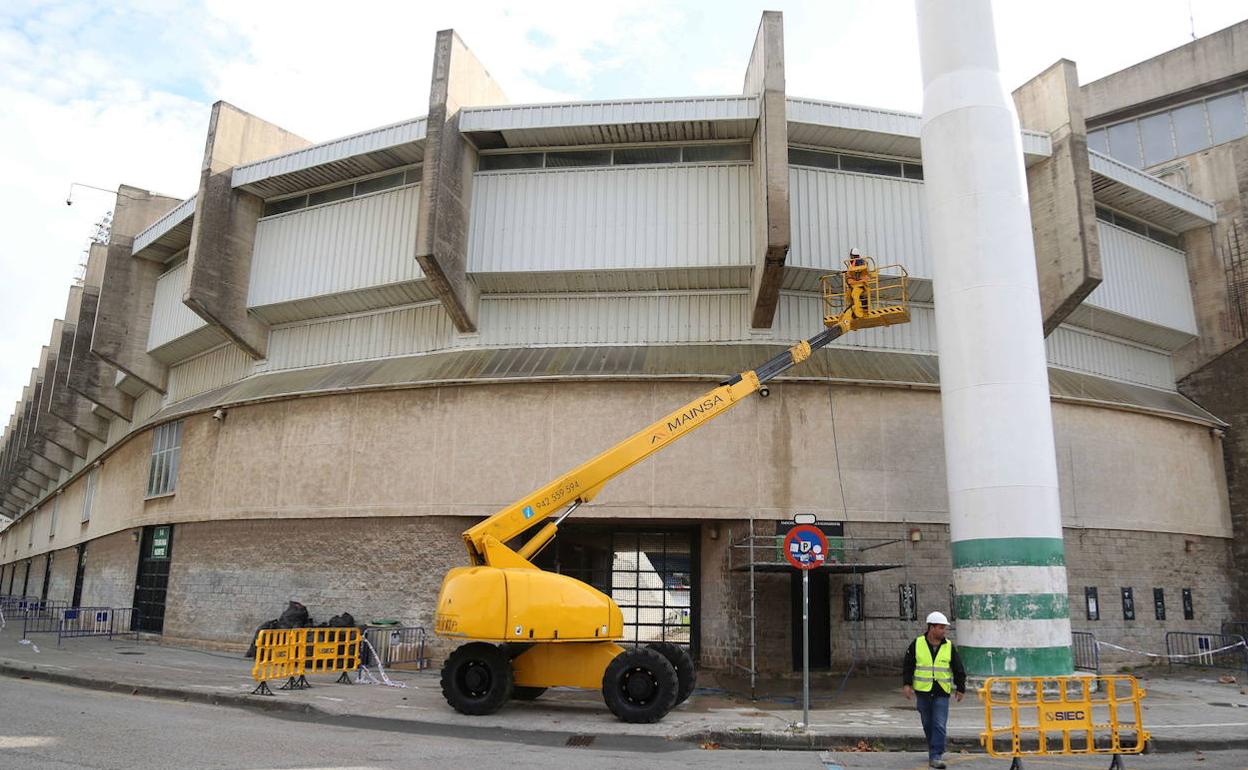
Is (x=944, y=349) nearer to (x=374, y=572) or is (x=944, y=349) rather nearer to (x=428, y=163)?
(x=428, y=163)

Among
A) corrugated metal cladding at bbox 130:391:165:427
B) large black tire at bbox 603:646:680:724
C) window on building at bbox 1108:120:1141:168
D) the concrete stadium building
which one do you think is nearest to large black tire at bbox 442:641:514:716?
large black tire at bbox 603:646:680:724

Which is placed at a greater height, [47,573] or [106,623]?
[47,573]

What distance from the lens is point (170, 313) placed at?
2839 cm

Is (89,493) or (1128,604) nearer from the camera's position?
(1128,604)

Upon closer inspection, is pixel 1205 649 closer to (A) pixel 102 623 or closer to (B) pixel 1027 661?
(B) pixel 1027 661

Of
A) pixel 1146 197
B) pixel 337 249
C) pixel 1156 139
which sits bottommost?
pixel 337 249

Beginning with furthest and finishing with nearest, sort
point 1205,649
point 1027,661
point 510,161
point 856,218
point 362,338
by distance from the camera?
point 362,338 < point 510,161 < point 1205,649 < point 856,218 < point 1027,661

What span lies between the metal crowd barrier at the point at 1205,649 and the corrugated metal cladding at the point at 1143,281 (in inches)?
346

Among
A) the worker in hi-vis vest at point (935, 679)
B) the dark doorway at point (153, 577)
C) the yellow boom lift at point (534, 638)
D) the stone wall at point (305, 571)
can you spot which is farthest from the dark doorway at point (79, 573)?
the worker in hi-vis vest at point (935, 679)

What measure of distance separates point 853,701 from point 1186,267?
64.8ft

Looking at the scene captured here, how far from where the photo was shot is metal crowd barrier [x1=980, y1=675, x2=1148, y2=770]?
30.1 feet

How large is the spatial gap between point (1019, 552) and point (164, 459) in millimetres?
23954

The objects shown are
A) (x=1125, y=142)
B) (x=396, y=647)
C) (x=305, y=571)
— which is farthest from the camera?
(x=1125, y=142)

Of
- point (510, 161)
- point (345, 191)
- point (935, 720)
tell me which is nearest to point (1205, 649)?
point (935, 720)
